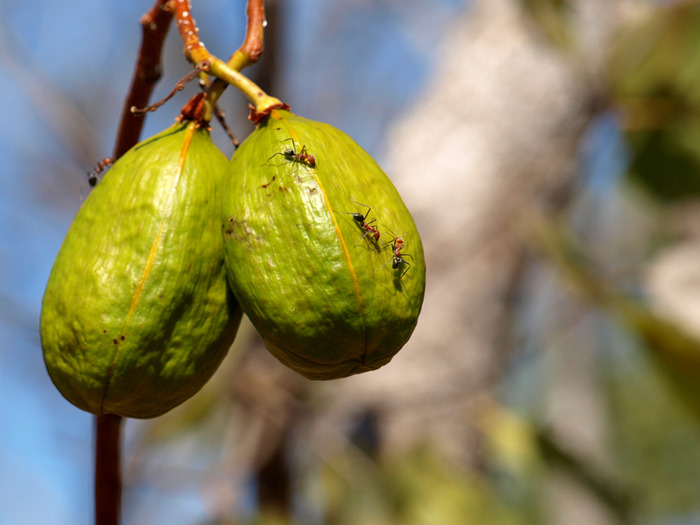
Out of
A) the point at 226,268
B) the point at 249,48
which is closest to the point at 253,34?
the point at 249,48

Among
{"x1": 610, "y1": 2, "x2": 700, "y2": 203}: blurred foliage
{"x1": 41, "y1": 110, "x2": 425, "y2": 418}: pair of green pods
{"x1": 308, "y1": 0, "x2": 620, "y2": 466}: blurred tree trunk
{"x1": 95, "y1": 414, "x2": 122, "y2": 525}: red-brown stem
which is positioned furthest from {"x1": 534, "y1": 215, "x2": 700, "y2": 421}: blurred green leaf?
{"x1": 95, "y1": 414, "x2": 122, "y2": 525}: red-brown stem

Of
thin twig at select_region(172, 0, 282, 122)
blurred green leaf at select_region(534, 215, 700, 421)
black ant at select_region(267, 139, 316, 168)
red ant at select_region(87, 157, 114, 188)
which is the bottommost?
black ant at select_region(267, 139, 316, 168)

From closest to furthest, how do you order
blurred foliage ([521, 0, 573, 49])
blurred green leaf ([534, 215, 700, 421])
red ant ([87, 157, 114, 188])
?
1. red ant ([87, 157, 114, 188])
2. blurred green leaf ([534, 215, 700, 421])
3. blurred foliage ([521, 0, 573, 49])

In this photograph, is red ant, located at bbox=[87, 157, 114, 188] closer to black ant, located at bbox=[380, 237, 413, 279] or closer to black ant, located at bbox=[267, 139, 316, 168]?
black ant, located at bbox=[267, 139, 316, 168]

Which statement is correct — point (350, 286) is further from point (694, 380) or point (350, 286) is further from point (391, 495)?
point (391, 495)

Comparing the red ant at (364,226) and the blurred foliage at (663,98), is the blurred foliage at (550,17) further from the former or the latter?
the red ant at (364,226)

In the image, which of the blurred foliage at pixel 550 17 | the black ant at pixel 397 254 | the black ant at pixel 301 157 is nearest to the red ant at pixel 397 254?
the black ant at pixel 397 254

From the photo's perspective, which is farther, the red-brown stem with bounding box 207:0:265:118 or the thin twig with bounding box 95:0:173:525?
the thin twig with bounding box 95:0:173:525

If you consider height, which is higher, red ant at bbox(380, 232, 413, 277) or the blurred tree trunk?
the blurred tree trunk
